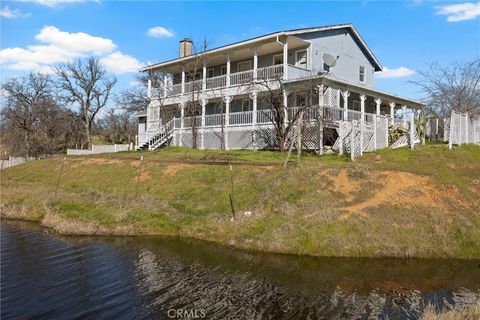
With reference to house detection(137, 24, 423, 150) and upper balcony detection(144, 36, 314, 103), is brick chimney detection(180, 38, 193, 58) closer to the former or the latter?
house detection(137, 24, 423, 150)

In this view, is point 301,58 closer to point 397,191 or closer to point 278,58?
point 278,58

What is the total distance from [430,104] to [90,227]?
36188 mm

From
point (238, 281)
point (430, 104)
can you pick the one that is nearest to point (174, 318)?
point (238, 281)

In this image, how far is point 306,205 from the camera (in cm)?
1394

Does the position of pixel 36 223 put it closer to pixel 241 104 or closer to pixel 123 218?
pixel 123 218

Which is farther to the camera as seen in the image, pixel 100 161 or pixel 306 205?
pixel 100 161

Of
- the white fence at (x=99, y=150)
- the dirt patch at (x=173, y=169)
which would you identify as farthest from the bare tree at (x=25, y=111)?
the dirt patch at (x=173, y=169)

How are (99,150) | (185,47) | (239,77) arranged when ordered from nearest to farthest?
(239,77)
(185,47)
(99,150)

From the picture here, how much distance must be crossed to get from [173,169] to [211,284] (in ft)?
41.2

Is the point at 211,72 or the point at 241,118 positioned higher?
the point at 211,72

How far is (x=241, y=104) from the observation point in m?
31.4

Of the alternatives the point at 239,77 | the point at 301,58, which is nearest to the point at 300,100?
the point at 301,58

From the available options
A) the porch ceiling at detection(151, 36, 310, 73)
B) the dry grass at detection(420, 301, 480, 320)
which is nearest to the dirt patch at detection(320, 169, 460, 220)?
the dry grass at detection(420, 301, 480, 320)

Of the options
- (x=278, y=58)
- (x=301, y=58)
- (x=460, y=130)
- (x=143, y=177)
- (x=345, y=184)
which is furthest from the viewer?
(x=278, y=58)
